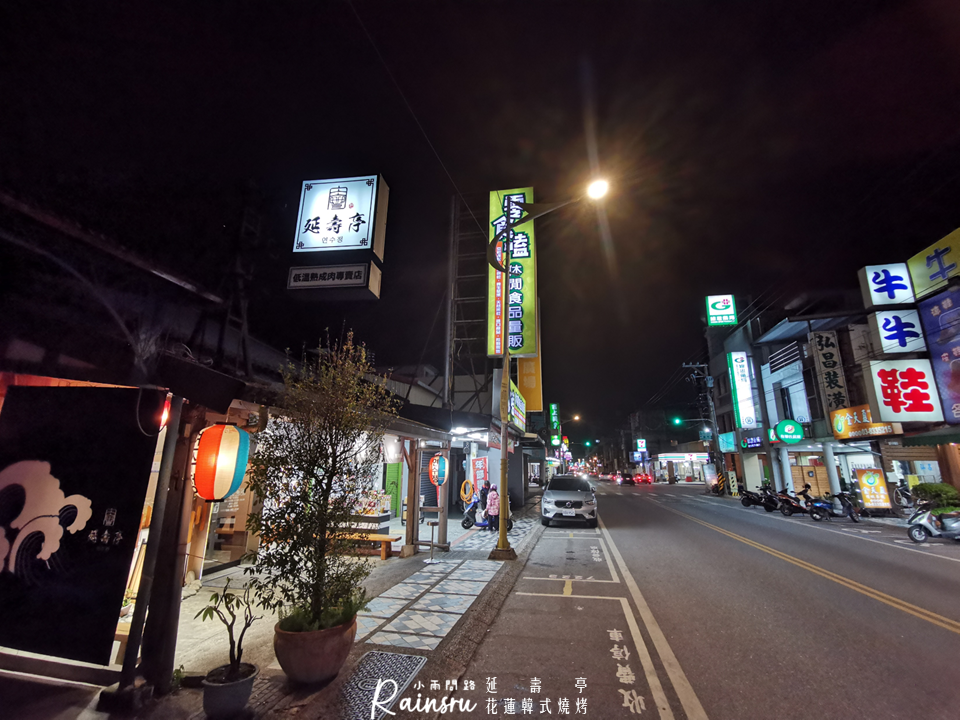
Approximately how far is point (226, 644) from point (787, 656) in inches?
267

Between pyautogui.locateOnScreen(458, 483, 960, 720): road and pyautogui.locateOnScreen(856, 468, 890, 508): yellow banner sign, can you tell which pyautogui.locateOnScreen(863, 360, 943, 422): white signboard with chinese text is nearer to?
pyautogui.locateOnScreen(856, 468, 890, 508): yellow banner sign

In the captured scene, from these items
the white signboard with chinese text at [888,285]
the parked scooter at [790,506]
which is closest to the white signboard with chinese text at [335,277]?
the parked scooter at [790,506]

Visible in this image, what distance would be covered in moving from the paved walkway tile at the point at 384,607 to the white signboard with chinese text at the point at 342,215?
24.2 ft

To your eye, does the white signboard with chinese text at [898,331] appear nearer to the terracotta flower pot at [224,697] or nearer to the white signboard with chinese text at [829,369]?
the white signboard with chinese text at [829,369]

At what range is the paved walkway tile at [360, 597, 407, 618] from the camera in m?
6.09

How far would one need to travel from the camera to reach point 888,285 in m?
18.8

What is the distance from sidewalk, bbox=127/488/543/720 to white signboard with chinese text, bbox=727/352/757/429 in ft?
92.9

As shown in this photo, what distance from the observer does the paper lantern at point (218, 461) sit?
4.11m

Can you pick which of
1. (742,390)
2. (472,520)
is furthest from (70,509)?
(742,390)

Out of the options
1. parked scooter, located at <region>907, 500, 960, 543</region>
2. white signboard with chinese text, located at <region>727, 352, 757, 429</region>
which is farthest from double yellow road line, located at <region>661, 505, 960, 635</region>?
white signboard with chinese text, located at <region>727, 352, 757, 429</region>

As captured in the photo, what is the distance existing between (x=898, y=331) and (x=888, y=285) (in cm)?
232

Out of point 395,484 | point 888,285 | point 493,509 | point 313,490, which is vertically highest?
point 888,285

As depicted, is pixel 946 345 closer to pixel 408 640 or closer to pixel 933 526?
pixel 933 526

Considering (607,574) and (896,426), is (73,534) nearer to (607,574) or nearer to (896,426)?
(607,574)
